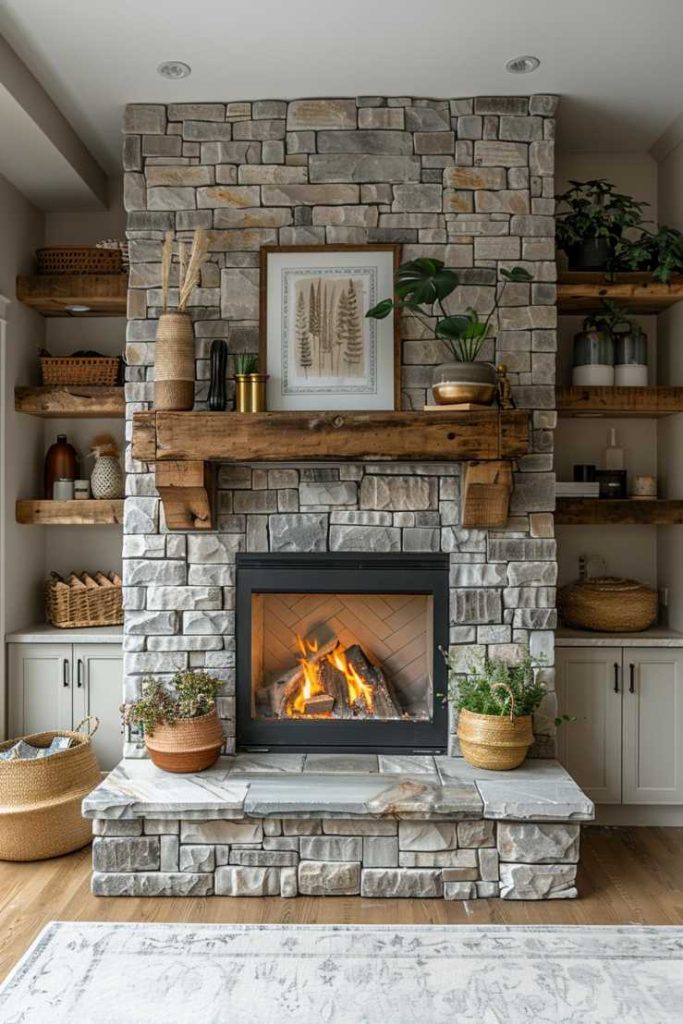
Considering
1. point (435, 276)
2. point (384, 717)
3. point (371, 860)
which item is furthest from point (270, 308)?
point (371, 860)

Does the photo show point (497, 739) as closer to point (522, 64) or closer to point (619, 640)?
point (619, 640)

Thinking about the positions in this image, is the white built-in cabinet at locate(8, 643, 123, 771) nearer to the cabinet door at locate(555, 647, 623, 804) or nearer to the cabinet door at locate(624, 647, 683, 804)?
the cabinet door at locate(555, 647, 623, 804)


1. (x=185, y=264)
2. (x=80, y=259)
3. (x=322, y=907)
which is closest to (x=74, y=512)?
(x=80, y=259)

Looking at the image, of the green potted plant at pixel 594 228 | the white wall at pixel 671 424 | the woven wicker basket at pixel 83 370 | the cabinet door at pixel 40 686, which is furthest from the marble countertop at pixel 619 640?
the woven wicker basket at pixel 83 370

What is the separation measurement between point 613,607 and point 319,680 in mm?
1241

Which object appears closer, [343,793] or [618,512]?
[343,793]

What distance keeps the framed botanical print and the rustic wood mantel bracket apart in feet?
0.90

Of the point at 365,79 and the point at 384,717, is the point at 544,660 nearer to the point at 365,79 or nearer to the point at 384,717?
the point at 384,717

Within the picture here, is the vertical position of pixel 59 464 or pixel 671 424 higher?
pixel 671 424

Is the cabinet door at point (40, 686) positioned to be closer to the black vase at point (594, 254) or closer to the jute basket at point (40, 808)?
the jute basket at point (40, 808)

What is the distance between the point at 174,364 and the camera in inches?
125

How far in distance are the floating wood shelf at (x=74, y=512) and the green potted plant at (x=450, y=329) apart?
145 centimetres

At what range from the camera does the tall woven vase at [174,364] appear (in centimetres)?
318

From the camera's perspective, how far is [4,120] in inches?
124
